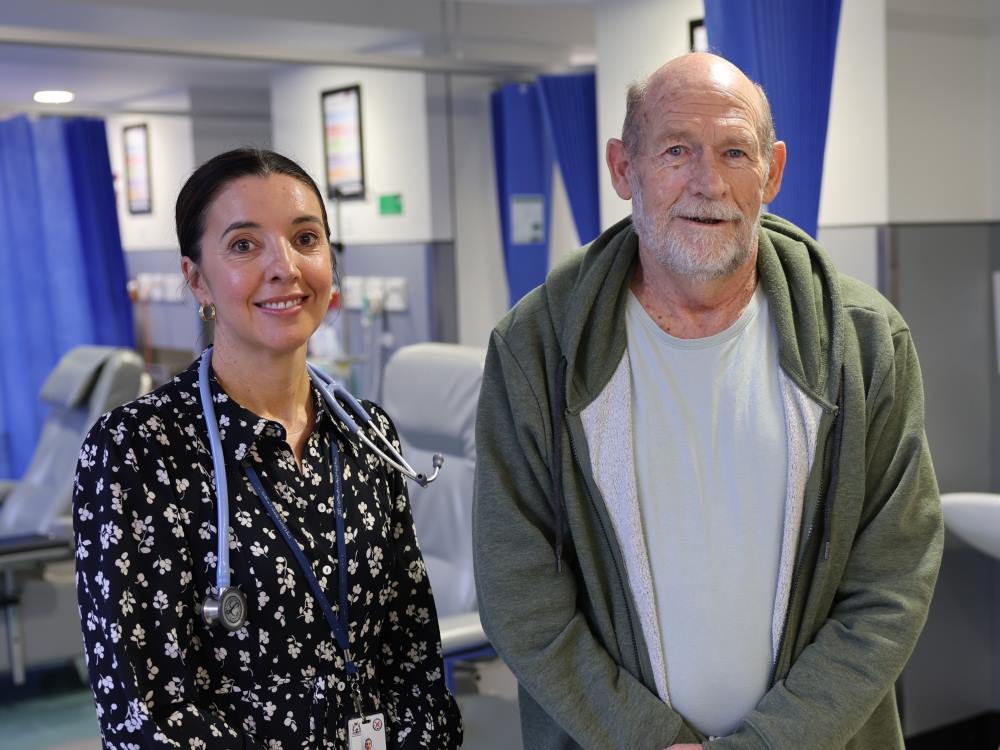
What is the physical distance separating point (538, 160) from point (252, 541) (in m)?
3.78

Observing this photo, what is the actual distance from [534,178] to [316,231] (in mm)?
3540

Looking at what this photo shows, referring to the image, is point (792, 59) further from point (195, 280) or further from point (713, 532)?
point (195, 280)

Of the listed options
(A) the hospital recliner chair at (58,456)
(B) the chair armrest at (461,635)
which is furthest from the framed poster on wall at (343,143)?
(B) the chair armrest at (461,635)

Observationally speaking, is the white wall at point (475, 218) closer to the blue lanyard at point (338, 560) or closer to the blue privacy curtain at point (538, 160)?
the blue privacy curtain at point (538, 160)

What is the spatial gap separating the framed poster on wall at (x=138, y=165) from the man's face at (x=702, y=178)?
2863mm

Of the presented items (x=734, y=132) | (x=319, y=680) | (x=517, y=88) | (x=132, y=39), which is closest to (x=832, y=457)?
(x=734, y=132)

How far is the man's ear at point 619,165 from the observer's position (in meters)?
1.55

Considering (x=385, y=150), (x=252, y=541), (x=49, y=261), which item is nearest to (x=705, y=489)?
(x=252, y=541)

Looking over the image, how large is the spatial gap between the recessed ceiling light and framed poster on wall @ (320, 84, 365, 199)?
94 centimetres

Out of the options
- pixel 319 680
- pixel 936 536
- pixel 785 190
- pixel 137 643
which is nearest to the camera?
pixel 137 643

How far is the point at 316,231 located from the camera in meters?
1.47

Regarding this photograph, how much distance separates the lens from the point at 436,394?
2584 millimetres

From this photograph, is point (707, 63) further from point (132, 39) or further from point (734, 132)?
point (132, 39)

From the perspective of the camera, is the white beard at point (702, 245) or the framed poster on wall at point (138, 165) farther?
the framed poster on wall at point (138, 165)
